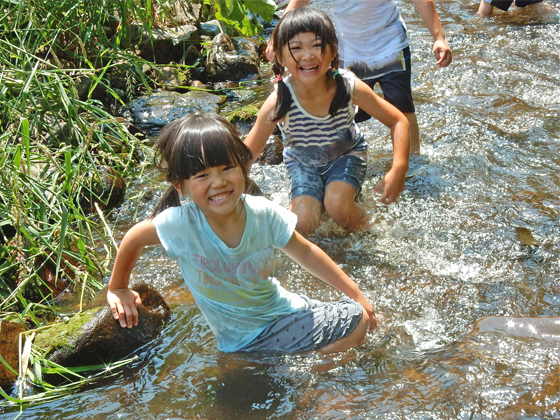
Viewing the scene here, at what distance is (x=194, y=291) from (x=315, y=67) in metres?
1.41

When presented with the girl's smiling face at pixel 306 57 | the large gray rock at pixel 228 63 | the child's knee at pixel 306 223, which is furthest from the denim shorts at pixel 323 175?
the large gray rock at pixel 228 63

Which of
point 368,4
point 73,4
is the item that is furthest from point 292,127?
point 73,4

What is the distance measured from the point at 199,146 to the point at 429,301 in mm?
1345

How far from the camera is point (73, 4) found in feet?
15.1

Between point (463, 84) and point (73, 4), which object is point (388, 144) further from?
point (73, 4)

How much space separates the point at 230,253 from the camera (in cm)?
234

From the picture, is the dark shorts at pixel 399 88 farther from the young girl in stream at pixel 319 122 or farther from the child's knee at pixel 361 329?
the child's knee at pixel 361 329

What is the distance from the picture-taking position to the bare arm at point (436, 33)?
401 centimetres

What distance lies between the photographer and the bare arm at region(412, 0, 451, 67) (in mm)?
4012

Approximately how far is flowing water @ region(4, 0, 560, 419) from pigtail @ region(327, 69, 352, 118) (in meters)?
0.69

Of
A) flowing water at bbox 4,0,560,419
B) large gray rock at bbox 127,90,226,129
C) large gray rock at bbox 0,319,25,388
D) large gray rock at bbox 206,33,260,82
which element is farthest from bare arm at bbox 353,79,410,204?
large gray rock at bbox 206,33,260,82

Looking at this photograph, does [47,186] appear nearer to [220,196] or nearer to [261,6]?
[220,196]

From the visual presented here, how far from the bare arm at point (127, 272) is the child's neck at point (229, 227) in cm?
23

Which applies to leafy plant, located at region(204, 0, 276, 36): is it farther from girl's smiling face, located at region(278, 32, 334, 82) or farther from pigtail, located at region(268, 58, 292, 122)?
girl's smiling face, located at region(278, 32, 334, 82)
